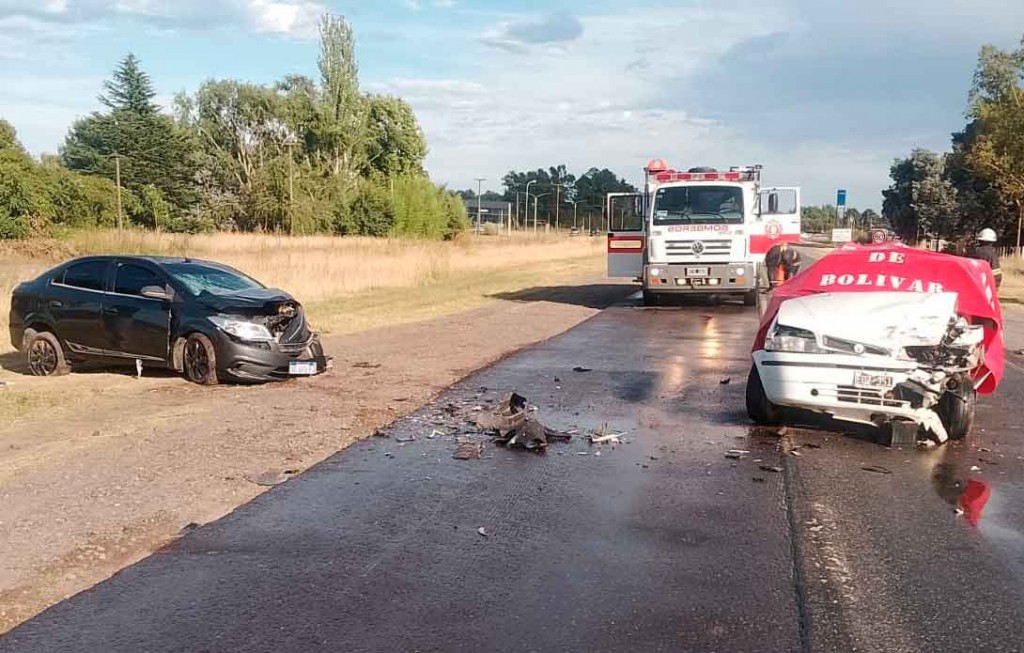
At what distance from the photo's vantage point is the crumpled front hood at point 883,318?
766 centimetres

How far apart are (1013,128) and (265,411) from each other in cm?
2948

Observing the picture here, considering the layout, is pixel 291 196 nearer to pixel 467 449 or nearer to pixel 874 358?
pixel 467 449

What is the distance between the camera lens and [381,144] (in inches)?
3132

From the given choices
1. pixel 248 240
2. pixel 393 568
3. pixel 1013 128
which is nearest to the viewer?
pixel 393 568

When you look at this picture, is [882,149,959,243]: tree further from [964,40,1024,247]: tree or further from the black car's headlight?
the black car's headlight

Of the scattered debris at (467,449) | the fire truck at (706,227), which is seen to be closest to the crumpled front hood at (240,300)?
the scattered debris at (467,449)

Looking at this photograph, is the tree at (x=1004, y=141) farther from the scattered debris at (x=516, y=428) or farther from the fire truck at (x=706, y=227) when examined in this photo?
the scattered debris at (x=516, y=428)

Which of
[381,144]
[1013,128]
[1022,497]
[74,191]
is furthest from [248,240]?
[381,144]

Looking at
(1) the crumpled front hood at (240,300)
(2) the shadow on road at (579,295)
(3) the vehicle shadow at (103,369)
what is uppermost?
(1) the crumpled front hood at (240,300)

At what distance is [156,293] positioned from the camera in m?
11.1

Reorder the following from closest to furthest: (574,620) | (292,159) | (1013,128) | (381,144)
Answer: (574,620) < (1013,128) < (292,159) < (381,144)

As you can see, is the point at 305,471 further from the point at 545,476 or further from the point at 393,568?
the point at 393,568

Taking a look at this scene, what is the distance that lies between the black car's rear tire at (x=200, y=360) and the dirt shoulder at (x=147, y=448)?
191mm

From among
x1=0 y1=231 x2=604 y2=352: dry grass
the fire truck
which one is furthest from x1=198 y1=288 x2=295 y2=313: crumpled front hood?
the fire truck
